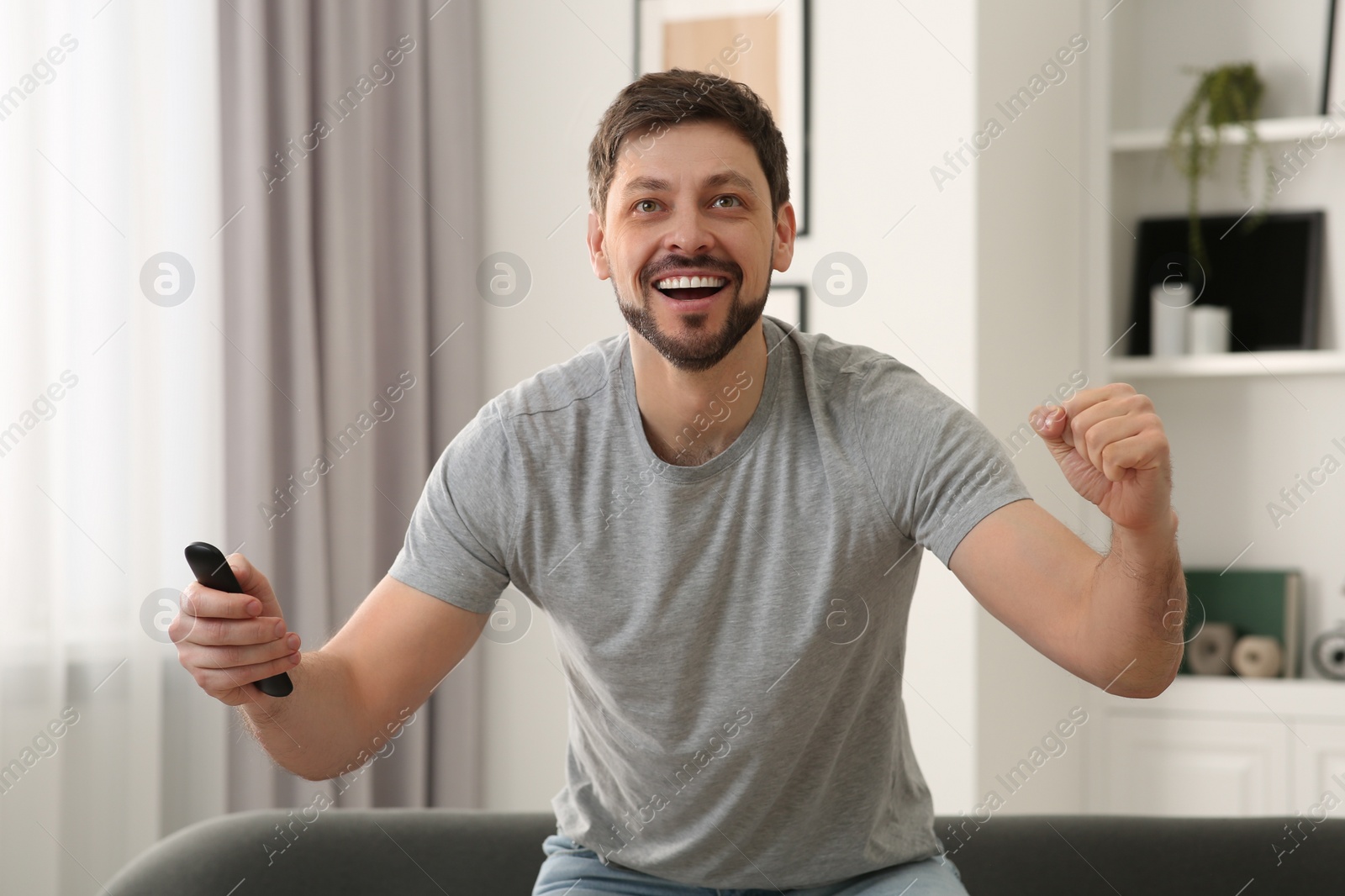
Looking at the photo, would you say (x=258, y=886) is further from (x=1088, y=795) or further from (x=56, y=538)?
(x=1088, y=795)

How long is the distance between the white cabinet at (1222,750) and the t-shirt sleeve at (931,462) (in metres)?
1.74

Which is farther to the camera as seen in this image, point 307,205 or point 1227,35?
point 1227,35

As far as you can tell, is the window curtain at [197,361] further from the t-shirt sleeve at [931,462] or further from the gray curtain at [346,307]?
the t-shirt sleeve at [931,462]

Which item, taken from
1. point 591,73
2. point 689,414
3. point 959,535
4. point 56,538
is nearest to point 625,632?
point 689,414

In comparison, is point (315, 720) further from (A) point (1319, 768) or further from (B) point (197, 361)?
(A) point (1319, 768)

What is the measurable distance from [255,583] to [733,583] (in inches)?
21.1

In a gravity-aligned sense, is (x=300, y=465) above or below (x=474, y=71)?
below

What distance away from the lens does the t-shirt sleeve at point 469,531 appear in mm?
1445

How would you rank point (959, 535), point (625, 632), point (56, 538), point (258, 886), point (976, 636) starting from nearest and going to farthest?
1. point (959, 535)
2. point (625, 632)
3. point (258, 886)
4. point (56, 538)
5. point (976, 636)

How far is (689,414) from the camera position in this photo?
1.50 metres

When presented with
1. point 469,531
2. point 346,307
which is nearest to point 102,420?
point 346,307

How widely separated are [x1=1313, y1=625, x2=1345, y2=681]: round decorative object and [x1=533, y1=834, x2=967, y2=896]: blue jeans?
5.80 ft

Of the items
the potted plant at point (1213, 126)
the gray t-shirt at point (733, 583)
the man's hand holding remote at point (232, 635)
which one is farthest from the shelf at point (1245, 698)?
the man's hand holding remote at point (232, 635)

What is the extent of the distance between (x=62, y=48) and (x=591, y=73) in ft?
4.08
